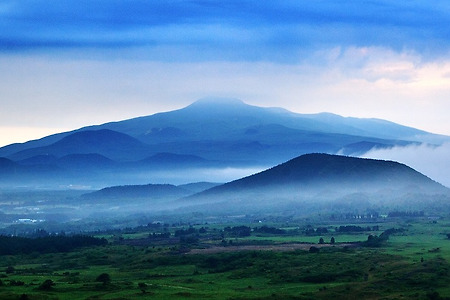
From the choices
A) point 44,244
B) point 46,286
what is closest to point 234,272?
point 46,286

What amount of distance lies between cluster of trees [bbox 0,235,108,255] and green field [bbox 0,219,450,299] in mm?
5974

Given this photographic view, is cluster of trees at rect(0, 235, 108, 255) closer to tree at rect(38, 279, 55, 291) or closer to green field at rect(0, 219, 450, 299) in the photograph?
green field at rect(0, 219, 450, 299)

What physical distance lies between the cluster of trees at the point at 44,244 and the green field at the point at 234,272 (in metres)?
5.97

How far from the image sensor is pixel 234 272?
130 meters

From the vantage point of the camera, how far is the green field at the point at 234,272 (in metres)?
103

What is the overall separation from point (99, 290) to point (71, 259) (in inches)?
2304

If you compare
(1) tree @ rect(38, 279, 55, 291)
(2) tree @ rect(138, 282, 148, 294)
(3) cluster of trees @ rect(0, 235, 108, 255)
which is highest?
(3) cluster of trees @ rect(0, 235, 108, 255)

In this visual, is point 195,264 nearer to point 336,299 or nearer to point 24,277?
point 24,277

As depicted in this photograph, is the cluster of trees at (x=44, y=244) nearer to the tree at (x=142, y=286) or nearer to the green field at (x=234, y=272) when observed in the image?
the green field at (x=234, y=272)

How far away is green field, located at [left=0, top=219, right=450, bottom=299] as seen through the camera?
338 feet

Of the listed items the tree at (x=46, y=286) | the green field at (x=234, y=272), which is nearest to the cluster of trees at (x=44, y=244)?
the green field at (x=234, y=272)

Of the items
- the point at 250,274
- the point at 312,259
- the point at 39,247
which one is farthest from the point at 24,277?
the point at 39,247

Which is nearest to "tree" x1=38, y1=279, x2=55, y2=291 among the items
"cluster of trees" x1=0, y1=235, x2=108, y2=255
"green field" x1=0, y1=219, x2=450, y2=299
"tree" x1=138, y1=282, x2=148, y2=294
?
"green field" x1=0, y1=219, x2=450, y2=299

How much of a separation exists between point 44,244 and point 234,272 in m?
67.1
